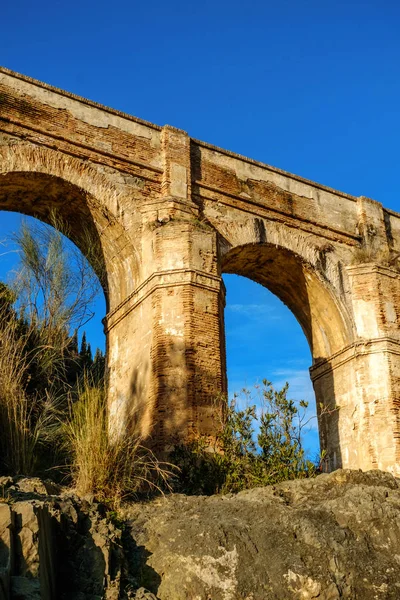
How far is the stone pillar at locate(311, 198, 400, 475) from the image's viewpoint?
1171cm

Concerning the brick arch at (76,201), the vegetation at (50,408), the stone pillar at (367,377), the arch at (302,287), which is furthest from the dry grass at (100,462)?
the arch at (302,287)

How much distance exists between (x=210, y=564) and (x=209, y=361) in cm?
480

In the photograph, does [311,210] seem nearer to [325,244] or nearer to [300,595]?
[325,244]

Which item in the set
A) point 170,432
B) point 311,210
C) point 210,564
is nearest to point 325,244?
point 311,210

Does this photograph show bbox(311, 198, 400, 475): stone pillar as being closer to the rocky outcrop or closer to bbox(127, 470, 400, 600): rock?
bbox(127, 470, 400, 600): rock

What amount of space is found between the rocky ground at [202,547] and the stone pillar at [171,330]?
3.14 meters

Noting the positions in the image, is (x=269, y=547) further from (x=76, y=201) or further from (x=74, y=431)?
(x=76, y=201)

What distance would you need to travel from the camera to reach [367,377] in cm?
1224

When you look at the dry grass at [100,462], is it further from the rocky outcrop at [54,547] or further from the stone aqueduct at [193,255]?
the stone aqueduct at [193,255]

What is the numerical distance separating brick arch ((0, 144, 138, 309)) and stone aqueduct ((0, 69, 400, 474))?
2cm

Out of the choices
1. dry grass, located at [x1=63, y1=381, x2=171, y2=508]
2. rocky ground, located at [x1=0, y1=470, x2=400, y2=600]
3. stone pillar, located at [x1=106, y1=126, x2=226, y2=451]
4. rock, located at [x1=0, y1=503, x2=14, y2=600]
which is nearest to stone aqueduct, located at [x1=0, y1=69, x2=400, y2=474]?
stone pillar, located at [x1=106, y1=126, x2=226, y2=451]

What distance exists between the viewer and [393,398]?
38.8 feet

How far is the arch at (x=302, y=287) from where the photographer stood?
12617mm

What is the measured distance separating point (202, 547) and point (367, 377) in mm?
7282
